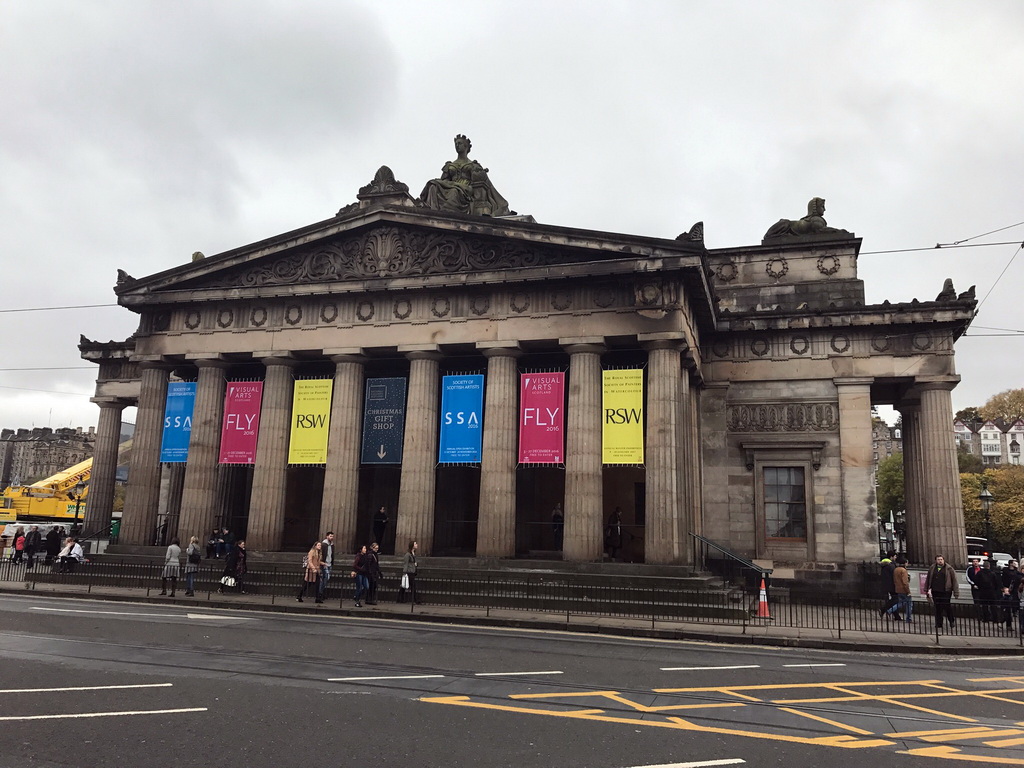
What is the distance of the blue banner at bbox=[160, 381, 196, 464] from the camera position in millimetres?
29359

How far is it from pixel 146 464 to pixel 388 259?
41.5 feet

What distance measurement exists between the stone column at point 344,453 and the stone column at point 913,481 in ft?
69.2

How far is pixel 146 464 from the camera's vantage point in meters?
29.2

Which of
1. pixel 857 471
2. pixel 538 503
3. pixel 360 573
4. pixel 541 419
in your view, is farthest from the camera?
pixel 538 503

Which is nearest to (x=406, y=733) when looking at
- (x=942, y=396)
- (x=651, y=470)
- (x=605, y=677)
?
(x=605, y=677)

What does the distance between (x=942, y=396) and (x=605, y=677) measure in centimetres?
2185

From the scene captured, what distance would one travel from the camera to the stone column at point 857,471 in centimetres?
2759

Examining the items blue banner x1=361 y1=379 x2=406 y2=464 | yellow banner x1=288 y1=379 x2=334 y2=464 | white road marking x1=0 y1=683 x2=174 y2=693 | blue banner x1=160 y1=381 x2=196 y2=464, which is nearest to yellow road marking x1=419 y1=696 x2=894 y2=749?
white road marking x1=0 y1=683 x2=174 y2=693

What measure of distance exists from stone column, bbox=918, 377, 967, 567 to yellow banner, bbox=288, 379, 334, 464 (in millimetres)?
22122

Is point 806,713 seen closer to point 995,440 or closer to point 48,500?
point 48,500

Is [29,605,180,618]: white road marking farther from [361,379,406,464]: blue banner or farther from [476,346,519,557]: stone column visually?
[476,346,519,557]: stone column

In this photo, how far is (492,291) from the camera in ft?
86.6

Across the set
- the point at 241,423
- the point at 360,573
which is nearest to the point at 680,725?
the point at 360,573

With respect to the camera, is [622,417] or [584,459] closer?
[584,459]
